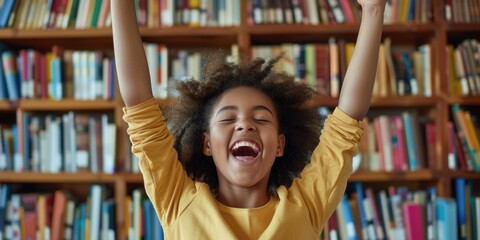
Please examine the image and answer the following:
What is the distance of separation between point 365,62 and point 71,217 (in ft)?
5.12

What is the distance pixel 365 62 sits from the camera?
101 cm

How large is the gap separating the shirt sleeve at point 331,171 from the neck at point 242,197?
7cm

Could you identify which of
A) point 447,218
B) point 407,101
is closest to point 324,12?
point 407,101

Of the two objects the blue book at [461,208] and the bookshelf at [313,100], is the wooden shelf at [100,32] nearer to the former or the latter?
the bookshelf at [313,100]

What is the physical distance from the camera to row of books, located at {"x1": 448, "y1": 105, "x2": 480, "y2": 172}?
210 cm

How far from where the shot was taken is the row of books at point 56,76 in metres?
2.13

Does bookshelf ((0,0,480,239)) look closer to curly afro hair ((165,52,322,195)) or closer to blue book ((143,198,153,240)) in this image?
blue book ((143,198,153,240))

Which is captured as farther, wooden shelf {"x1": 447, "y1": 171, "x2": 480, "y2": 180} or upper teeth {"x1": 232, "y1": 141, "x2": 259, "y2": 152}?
wooden shelf {"x1": 447, "y1": 171, "x2": 480, "y2": 180}

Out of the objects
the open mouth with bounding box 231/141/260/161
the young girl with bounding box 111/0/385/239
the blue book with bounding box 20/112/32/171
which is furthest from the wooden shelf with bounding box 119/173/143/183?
the open mouth with bounding box 231/141/260/161

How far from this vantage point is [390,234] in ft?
6.83

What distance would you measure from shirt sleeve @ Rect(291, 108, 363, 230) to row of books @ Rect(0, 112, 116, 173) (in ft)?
4.13

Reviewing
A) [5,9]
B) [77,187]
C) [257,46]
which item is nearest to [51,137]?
[77,187]

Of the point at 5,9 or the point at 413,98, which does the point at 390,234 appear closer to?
the point at 413,98

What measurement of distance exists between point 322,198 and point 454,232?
1268 mm
